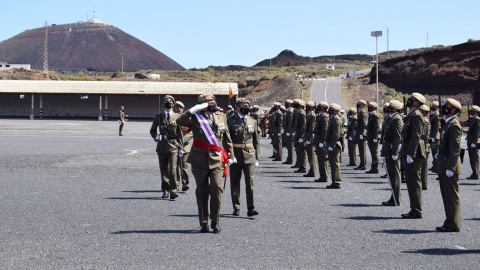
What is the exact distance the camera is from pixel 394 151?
39.4ft

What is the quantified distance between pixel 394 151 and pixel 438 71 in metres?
81.1

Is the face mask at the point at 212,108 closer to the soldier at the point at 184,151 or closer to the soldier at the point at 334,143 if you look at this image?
the soldier at the point at 184,151

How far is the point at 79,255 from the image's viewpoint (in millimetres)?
7691

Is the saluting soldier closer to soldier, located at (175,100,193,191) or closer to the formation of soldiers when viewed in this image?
the formation of soldiers

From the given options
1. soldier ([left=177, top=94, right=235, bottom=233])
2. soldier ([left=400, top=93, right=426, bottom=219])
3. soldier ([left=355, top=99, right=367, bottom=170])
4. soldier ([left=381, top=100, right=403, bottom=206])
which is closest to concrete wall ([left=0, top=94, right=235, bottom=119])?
soldier ([left=355, top=99, right=367, bottom=170])

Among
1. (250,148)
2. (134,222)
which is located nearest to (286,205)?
(250,148)

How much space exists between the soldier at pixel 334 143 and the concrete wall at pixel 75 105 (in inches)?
1764

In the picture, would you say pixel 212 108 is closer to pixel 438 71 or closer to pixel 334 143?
pixel 334 143

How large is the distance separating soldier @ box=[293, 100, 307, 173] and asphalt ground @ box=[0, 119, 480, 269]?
1.60 meters


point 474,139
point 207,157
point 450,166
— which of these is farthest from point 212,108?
point 474,139

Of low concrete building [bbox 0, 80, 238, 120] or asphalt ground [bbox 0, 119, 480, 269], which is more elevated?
low concrete building [bbox 0, 80, 238, 120]

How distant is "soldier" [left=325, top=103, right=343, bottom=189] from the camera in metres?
14.4

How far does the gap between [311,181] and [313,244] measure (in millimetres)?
7475

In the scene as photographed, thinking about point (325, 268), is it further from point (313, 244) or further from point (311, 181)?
point (311, 181)
